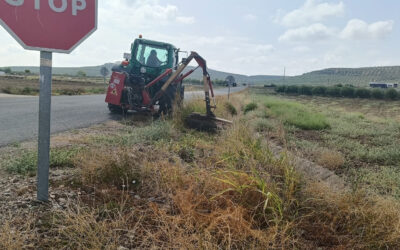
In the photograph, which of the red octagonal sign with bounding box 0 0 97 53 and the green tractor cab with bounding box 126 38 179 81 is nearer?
the red octagonal sign with bounding box 0 0 97 53

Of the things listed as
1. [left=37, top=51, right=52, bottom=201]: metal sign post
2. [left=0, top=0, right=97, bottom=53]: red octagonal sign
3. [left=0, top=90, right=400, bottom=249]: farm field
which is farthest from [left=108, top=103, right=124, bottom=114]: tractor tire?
[left=0, top=0, right=97, bottom=53]: red octagonal sign

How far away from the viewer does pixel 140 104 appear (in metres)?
10.7

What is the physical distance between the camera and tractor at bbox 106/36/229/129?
1000cm

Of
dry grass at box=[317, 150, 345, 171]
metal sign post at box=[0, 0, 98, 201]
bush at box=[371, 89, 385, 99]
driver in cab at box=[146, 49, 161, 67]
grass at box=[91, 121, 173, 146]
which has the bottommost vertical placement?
dry grass at box=[317, 150, 345, 171]

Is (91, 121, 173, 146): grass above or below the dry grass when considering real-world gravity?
above

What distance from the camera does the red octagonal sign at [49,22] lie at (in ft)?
7.89

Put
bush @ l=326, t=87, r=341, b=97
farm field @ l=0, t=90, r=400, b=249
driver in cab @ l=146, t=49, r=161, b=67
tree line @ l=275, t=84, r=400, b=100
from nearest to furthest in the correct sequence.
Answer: farm field @ l=0, t=90, r=400, b=249
driver in cab @ l=146, t=49, r=161, b=67
tree line @ l=275, t=84, r=400, b=100
bush @ l=326, t=87, r=341, b=97

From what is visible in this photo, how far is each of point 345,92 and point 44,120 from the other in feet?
193

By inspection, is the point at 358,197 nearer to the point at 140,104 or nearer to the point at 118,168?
the point at 118,168

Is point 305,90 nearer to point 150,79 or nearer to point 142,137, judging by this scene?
point 150,79

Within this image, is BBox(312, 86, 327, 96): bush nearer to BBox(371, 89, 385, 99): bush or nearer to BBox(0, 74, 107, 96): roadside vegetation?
BBox(371, 89, 385, 99): bush

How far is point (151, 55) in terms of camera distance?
11.6 metres

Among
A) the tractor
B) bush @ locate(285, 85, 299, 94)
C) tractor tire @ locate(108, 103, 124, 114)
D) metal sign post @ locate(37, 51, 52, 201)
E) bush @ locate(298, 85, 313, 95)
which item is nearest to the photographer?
metal sign post @ locate(37, 51, 52, 201)

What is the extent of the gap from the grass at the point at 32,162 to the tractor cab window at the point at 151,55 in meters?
7.20
